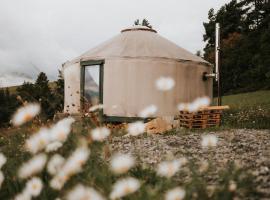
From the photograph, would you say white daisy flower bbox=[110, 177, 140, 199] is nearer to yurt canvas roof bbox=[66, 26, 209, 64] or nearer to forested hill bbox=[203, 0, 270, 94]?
yurt canvas roof bbox=[66, 26, 209, 64]

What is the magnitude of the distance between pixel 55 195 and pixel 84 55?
785cm

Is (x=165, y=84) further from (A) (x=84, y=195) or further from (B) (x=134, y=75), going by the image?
(B) (x=134, y=75)

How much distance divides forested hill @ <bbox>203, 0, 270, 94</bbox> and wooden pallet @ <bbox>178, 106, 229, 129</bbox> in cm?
1230

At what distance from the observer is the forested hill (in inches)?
860

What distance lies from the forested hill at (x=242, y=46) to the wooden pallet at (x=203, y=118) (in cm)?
1230

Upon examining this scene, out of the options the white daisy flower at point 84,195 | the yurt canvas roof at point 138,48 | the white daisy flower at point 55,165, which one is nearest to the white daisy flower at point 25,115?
the white daisy flower at point 55,165

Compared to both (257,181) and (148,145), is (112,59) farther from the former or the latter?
(257,181)

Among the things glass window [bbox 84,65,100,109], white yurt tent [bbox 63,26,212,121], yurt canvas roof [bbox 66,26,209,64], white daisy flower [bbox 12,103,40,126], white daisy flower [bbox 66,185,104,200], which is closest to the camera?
white daisy flower [bbox 66,185,104,200]

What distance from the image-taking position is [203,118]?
788cm

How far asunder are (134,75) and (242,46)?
15.6 metres

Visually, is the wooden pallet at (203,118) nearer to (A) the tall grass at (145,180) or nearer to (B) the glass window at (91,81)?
(B) the glass window at (91,81)

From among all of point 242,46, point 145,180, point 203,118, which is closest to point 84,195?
point 145,180

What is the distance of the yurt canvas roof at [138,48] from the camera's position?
9180 millimetres

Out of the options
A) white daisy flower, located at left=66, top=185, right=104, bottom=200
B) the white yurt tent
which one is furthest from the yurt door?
white daisy flower, located at left=66, top=185, right=104, bottom=200
